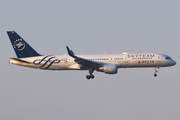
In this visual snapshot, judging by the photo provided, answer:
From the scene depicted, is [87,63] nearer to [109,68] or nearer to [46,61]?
[109,68]

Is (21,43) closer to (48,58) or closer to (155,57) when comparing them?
(48,58)

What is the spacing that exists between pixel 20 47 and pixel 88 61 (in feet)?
47.7

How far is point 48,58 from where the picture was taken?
67750 mm

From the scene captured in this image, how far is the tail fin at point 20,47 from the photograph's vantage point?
69062mm

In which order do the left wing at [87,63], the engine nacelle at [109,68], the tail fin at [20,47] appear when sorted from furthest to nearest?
1. the tail fin at [20,47]
2. the engine nacelle at [109,68]
3. the left wing at [87,63]

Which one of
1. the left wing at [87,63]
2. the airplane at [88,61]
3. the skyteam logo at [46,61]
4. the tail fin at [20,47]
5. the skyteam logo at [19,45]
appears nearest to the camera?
the left wing at [87,63]

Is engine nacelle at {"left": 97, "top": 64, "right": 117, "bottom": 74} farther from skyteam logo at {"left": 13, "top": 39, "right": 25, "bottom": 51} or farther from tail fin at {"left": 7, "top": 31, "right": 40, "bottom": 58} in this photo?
skyteam logo at {"left": 13, "top": 39, "right": 25, "bottom": 51}

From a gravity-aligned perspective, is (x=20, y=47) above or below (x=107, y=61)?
above

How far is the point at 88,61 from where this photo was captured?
6309 cm

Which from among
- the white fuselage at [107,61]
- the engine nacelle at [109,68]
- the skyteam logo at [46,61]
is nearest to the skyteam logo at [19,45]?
the white fuselage at [107,61]

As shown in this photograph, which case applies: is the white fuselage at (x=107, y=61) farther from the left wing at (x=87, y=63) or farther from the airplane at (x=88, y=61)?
the left wing at (x=87, y=63)

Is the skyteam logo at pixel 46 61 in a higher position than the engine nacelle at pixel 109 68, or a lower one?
higher

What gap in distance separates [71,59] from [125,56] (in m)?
9.66

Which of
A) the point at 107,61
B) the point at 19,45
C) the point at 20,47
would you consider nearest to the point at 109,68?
the point at 107,61
